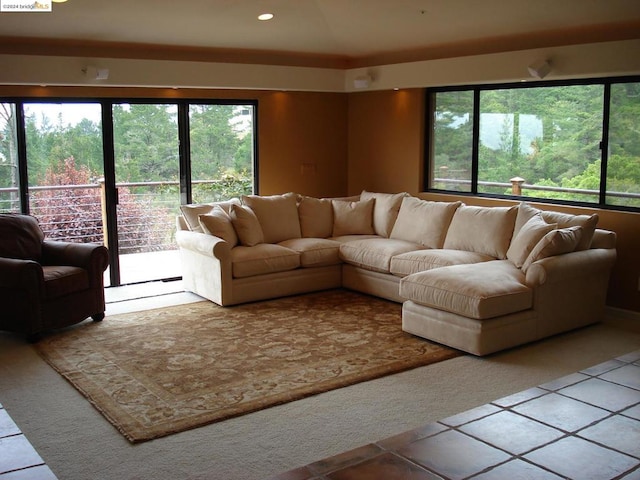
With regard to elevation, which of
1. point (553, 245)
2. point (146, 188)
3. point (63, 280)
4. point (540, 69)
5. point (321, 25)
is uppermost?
point (321, 25)

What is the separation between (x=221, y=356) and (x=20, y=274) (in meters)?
1.67

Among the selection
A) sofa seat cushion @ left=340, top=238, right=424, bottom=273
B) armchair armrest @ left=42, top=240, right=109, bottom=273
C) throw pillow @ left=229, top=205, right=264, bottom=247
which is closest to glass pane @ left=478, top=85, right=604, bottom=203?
sofa seat cushion @ left=340, top=238, right=424, bottom=273

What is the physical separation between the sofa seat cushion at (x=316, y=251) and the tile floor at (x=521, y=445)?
322 centimetres

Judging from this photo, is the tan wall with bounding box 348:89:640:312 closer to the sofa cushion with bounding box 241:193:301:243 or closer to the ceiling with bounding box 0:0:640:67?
the ceiling with bounding box 0:0:640:67

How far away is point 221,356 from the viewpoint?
5.11m

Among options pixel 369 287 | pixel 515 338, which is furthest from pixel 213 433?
pixel 369 287

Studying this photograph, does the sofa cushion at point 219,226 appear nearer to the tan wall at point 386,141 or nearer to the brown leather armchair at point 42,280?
the brown leather armchair at point 42,280

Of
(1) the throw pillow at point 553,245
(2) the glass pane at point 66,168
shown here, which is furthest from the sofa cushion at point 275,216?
(1) the throw pillow at point 553,245

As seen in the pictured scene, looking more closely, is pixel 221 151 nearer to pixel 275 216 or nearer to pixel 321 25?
pixel 275 216

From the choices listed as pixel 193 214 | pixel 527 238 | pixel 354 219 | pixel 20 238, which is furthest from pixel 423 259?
pixel 20 238

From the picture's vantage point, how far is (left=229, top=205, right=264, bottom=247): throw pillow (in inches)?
268

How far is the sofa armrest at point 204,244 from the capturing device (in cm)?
633

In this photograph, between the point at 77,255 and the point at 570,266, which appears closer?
the point at 570,266

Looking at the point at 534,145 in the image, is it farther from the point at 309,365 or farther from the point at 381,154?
the point at 309,365
